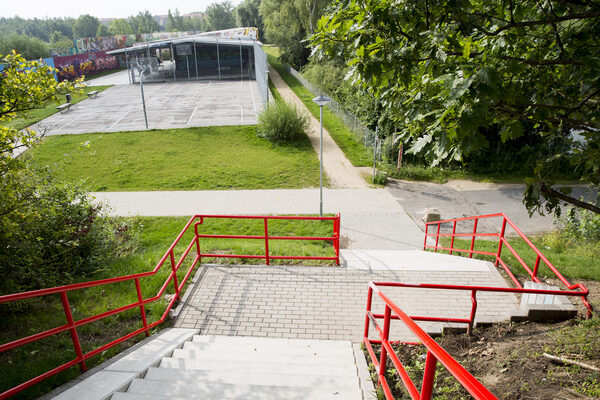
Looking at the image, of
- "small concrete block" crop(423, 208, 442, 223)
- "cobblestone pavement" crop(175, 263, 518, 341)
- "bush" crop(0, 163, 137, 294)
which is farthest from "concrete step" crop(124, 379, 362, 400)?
"small concrete block" crop(423, 208, 442, 223)

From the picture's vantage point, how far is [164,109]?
97.7 ft

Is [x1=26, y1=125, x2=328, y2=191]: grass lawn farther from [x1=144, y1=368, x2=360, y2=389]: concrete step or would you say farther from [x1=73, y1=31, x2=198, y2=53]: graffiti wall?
[x1=73, y1=31, x2=198, y2=53]: graffiti wall

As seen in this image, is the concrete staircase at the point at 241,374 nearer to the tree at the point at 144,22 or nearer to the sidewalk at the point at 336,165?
the sidewalk at the point at 336,165

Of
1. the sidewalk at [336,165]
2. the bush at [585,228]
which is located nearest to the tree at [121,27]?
the sidewalk at [336,165]

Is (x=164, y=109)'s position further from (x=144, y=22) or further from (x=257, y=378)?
(x=144, y=22)

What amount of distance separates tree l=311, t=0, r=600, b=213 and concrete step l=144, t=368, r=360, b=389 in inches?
95.7

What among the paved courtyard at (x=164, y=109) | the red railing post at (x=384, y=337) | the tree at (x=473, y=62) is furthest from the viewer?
the paved courtyard at (x=164, y=109)

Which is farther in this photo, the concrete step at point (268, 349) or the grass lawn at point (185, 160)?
the grass lawn at point (185, 160)

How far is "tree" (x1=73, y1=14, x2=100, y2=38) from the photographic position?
132m

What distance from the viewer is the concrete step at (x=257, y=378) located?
4105 millimetres

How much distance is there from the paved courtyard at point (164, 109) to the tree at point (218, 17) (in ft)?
298

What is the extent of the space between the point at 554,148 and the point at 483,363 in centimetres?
1612

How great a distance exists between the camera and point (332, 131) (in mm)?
24156

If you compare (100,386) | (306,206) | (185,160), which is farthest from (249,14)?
(100,386)
